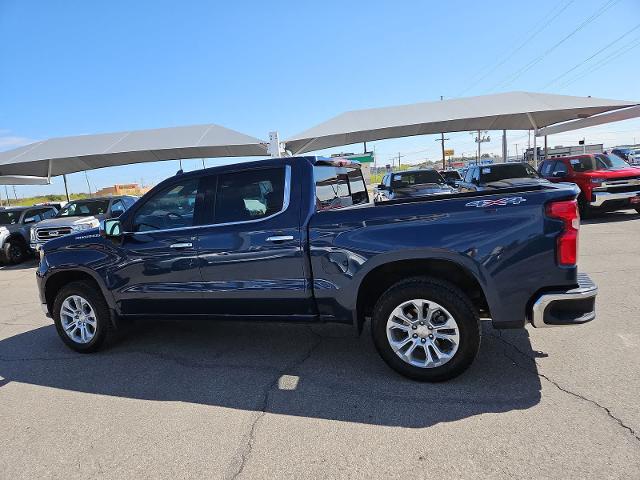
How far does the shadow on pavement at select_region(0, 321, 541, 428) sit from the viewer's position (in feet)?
10.5

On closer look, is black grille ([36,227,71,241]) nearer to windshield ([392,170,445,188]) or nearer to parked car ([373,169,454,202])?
parked car ([373,169,454,202])

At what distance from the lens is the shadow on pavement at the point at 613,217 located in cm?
1150

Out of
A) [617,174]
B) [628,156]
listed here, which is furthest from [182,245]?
[628,156]

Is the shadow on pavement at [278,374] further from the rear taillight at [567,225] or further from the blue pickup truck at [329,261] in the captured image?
the rear taillight at [567,225]

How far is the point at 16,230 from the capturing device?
1325cm

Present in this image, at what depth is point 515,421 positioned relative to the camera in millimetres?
2887

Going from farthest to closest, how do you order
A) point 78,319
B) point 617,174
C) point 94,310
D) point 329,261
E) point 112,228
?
point 617,174 → point 78,319 → point 94,310 → point 112,228 → point 329,261

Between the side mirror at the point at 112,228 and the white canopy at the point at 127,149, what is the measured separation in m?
13.5

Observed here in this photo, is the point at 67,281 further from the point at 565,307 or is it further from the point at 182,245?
the point at 565,307

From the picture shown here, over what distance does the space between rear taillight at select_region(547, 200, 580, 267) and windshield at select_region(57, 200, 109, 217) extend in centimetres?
1225

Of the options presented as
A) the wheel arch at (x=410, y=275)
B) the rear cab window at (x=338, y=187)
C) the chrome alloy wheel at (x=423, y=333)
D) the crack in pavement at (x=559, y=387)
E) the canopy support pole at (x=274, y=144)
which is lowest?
the crack in pavement at (x=559, y=387)

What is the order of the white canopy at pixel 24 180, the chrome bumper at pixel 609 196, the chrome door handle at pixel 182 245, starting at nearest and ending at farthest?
the chrome door handle at pixel 182 245
the chrome bumper at pixel 609 196
the white canopy at pixel 24 180

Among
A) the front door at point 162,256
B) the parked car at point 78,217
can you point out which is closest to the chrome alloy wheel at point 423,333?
the front door at point 162,256

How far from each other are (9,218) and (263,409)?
1448cm
